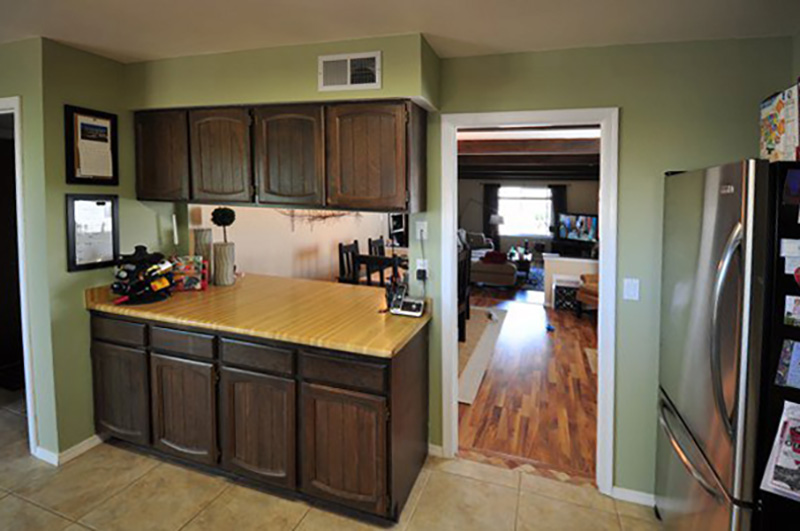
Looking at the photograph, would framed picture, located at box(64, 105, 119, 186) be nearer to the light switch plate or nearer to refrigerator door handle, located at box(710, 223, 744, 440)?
the light switch plate

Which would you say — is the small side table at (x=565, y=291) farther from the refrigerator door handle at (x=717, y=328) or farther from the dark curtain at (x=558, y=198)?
the refrigerator door handle at (x=717, y=328)

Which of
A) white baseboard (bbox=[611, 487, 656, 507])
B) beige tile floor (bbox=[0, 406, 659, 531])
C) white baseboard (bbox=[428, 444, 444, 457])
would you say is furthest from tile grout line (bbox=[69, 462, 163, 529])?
white baseboard (bbox=[611, 487, 656, 507])

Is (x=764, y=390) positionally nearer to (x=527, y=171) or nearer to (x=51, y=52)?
(x=51, y=52)

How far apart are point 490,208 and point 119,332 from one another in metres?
10.4

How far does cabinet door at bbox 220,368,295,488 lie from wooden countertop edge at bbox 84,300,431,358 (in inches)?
8.6

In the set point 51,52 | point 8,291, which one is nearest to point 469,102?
point 51,52

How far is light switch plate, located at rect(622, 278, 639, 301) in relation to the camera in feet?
8.18

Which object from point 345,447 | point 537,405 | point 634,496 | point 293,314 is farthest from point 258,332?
point 537,405

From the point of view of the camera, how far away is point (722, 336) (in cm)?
162

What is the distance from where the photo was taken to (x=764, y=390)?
153 centimetres

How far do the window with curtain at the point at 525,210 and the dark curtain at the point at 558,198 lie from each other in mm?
108

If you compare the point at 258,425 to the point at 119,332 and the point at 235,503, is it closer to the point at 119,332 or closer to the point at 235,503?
the point at 235,503

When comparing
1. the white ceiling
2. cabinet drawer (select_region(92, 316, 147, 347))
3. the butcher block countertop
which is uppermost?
the white ceiling

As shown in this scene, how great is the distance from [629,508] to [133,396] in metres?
2.84
